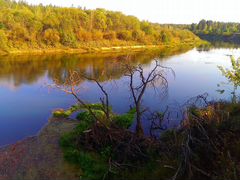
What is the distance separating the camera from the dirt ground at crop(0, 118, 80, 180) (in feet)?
30.5

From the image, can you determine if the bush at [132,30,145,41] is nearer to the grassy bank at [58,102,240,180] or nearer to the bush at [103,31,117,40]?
the bush at [103,31,117,40]

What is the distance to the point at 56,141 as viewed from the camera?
1158cm

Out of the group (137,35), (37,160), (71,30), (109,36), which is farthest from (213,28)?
(37,160)

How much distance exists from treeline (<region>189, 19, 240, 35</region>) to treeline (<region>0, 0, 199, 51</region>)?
30.2 metres

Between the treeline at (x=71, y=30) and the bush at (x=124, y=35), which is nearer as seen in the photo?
the treeline at (x=71, y=30)

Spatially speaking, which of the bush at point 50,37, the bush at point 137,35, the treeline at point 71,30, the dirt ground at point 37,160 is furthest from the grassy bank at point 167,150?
the bush at point 137,35

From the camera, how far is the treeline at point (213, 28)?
9530cm

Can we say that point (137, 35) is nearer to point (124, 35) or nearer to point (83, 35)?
point (124, 35)

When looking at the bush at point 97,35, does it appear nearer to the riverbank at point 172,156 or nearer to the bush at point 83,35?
the bush at point 83,35

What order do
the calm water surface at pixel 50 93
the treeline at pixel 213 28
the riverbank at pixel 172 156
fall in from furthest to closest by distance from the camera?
1. the treeline at pixel 213 28
2. the calm water surface at pixel 50 93
3. the riverbank at pixel 172 156

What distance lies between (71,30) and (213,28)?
70.2m

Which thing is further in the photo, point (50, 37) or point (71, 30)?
point (71, 30)

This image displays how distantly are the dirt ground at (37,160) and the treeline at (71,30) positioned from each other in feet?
110

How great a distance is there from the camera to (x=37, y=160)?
33.3 ft
